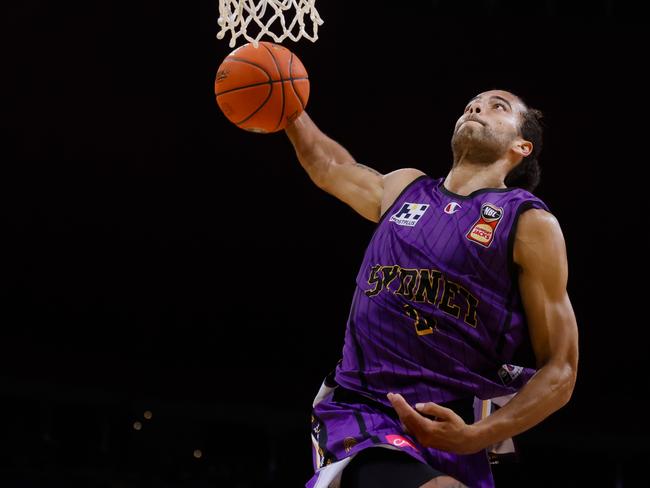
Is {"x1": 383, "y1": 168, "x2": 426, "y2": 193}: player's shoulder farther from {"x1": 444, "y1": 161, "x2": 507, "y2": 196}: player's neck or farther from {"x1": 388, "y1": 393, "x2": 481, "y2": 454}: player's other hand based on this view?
{"x1": 388, "y1": 393, "x2": 481, "y2": 454}: player's other hand

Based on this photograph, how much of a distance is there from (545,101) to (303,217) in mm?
2572

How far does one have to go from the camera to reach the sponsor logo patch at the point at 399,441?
94.3 inches

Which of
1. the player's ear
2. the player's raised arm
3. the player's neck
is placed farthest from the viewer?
the player's raised arm

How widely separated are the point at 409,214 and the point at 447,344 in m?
0.50

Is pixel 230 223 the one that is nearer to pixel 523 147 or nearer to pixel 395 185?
pixel 395 185

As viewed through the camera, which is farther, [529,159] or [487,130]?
[529,159]

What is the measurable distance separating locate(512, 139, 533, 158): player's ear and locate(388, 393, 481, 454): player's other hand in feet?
3.69

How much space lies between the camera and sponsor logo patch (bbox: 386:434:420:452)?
7.86ft

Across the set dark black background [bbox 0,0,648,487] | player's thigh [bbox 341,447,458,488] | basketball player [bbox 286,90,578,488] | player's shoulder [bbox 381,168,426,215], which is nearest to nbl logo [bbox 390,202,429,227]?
basketball player [bbox 286,90,578,488]

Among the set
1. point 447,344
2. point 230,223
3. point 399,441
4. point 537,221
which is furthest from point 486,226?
point 230,223

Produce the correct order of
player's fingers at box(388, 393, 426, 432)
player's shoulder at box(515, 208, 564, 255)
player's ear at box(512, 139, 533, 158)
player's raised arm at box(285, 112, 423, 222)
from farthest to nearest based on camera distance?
player's raised arm at box(285, 112, 423, 222) → player's ear at box(512, 139, 533, 158) → player's shoulder at box(515, 208, 564, 255) → player's fingers at box(388, 393, 426, 432)

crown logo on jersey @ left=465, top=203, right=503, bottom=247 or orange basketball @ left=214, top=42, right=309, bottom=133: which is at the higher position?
orange basketball @ left=214, top=42, right=309, bottom=133

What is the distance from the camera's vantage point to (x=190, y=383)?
28.6ft

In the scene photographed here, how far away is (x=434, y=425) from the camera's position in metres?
2.28
